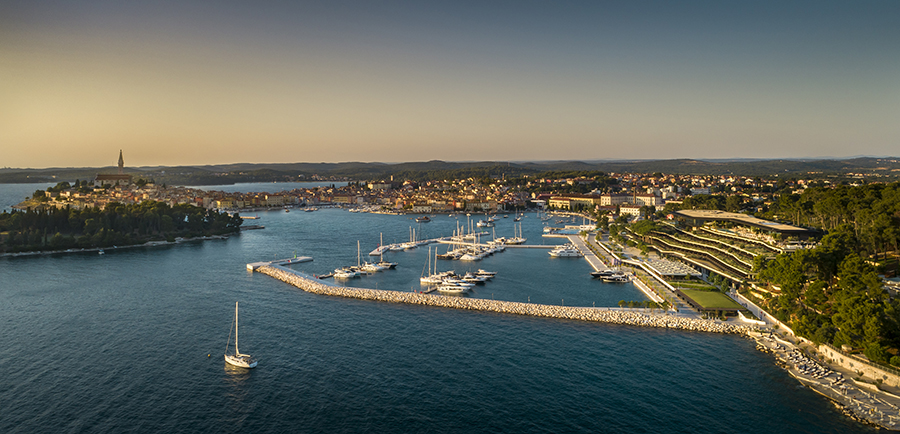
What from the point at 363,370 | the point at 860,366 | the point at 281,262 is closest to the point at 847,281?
the point at 860,366

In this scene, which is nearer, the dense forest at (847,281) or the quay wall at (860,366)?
the quay wall at (860,366)

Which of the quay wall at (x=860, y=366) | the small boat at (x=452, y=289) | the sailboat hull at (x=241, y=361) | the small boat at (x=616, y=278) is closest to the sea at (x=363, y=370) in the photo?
the sailboat hull at (x=241, y=361)

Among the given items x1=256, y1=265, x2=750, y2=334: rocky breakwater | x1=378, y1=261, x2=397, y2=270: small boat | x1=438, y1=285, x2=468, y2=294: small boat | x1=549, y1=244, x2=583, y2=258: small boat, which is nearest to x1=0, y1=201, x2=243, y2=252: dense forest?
x1=256, y1=265, x2=750, y2=334: rocky breakwater

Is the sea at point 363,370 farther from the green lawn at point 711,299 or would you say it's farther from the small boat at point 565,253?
the small boat at point 565,253

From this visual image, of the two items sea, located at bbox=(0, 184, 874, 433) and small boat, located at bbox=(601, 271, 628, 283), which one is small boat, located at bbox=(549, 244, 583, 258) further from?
sea, located at bbox=(0, 184, 874, 433)

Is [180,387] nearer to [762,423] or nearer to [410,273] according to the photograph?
[762,423]

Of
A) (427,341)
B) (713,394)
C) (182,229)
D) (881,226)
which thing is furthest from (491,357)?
(182,229)

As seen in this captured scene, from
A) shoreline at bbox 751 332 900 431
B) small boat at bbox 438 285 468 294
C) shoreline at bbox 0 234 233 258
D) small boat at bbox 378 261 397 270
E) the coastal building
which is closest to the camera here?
shoreline at bbox 751 332 900 431
